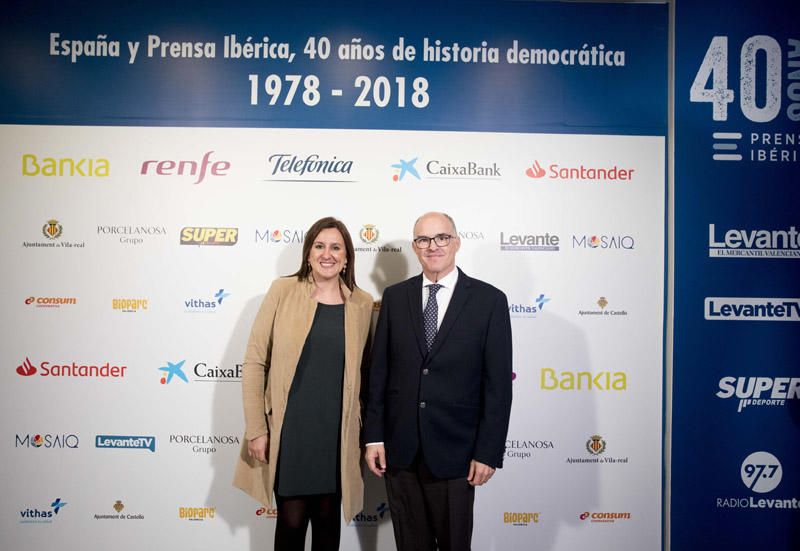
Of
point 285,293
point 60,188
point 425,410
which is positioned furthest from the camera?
point 60,188

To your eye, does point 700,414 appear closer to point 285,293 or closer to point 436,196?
point 436,196

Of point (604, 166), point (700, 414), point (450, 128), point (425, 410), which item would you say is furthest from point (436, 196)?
point (700, 414)

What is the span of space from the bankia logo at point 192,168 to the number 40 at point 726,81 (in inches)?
101

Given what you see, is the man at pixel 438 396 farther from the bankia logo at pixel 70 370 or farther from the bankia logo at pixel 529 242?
the bankia logo at pixel 70 370

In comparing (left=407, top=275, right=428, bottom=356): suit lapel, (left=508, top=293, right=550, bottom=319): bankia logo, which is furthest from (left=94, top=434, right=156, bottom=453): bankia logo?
(left=508, top=293, right=550, bottom=319): bankia logo

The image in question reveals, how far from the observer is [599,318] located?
2.80 m

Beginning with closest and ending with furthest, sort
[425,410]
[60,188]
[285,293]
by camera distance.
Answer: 1. [425,410]
2. [285,293]
3. [60,188]

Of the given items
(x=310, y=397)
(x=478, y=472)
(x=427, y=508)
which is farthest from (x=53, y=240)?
(x=478, y=472)

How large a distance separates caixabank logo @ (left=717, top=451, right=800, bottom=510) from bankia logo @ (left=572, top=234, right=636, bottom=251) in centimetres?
131

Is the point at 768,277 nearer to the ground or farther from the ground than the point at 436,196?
nearer to the ground

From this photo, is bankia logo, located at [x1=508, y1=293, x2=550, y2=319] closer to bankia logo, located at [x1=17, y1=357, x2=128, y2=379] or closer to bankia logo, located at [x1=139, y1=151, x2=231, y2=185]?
bankia logo, located at [x1=139, y1=151, x2=231, y2=185]

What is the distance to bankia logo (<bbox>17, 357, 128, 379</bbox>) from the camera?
2.76 meters

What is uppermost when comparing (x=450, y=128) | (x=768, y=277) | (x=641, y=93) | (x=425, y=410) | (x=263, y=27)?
(x=263, y=27)

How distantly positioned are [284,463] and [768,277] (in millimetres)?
2653
